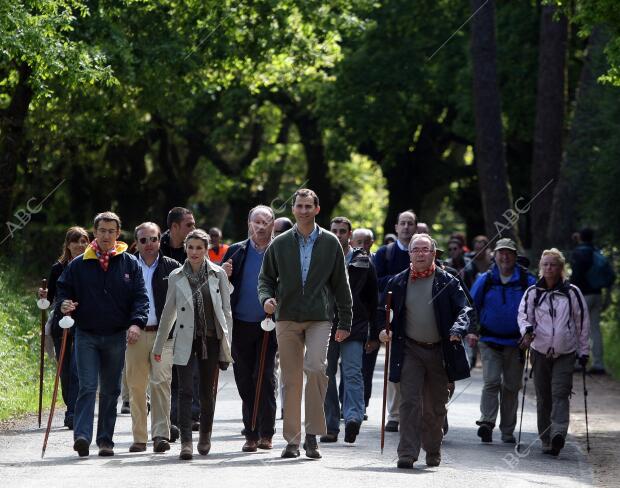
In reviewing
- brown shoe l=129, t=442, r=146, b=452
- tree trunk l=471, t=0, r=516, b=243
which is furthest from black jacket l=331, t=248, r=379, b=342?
tree trunk l=471, t=0, r=516, b=243

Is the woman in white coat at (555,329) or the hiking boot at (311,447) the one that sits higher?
the woman in white coat at (555,329)

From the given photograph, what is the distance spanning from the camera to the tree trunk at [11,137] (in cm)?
2306

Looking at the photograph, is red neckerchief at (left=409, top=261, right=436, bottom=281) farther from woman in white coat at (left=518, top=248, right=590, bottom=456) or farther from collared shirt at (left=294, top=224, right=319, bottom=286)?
woman in white coat at (left=518, top=248, right=590, bottom=456)

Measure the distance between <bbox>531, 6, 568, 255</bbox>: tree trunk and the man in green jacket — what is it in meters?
18.4

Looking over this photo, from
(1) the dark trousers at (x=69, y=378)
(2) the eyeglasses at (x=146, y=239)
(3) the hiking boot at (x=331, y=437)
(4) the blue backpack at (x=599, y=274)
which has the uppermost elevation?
(4) the blue backpack at (x=599, y=274)

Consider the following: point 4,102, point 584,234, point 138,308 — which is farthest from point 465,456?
point 4,102

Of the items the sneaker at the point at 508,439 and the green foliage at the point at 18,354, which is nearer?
the sneaker at the point at 508,439

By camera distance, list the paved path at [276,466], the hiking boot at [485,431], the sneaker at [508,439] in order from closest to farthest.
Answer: the paved path at [276,466], the hiking boot at [485,431], the sneaker at [508,439]

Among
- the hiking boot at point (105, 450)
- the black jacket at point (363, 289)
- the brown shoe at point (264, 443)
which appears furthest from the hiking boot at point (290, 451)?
the black jacket at point (363, 289)

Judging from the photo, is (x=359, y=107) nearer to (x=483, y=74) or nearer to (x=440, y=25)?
(x=440, y=25)

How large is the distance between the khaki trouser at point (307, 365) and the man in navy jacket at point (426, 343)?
0.61 metres

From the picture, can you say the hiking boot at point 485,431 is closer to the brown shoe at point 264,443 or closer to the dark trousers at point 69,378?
the brown shoe at point 264,443

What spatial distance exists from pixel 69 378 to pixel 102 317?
10.5ft

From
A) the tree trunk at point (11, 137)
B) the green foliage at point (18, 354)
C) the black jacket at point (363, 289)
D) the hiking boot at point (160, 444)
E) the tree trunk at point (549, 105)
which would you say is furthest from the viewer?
the tree trunk at point (549, 105)
